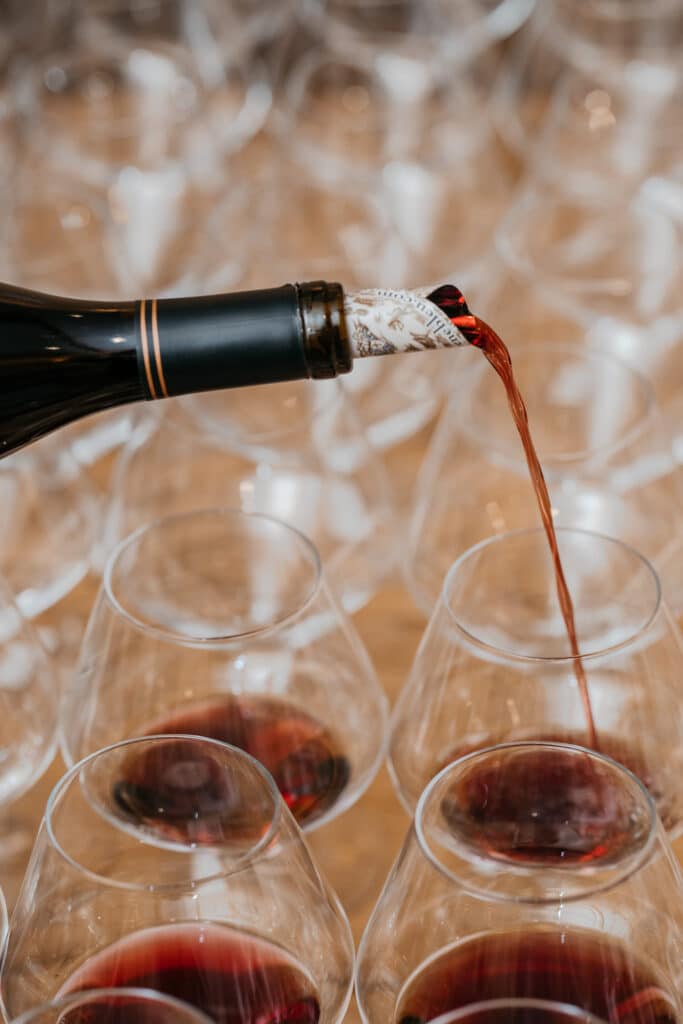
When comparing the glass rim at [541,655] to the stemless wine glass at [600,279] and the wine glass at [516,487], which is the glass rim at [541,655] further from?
the stemless wine glass at [600,279]

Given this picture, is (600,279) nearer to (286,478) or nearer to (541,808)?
(286,478)

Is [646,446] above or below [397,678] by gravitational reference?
above

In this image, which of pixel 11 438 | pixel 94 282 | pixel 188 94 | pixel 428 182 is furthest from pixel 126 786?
pixel 188 94

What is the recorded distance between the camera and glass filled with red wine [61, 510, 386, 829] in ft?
2.41

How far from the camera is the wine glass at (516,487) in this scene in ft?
2.99

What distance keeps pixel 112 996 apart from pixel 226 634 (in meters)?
0.21

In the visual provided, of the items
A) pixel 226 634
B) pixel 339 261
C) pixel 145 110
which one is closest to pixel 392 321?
pixel 226 634

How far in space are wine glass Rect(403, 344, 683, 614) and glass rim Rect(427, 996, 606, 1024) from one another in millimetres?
362

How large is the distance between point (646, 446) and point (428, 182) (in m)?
0.53

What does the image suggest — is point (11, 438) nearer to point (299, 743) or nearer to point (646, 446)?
point (299, 743)

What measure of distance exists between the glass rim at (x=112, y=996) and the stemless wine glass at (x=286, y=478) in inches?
14.5

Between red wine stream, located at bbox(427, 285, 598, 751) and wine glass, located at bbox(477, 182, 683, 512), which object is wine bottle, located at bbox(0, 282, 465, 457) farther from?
wine glass, located at bbox(477, 182, 683, 512)

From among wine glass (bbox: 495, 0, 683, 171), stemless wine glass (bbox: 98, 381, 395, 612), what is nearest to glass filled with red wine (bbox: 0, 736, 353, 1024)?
stemless wine glass (bbox: 98, 381, 395, 612)

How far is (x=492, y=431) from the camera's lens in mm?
934
